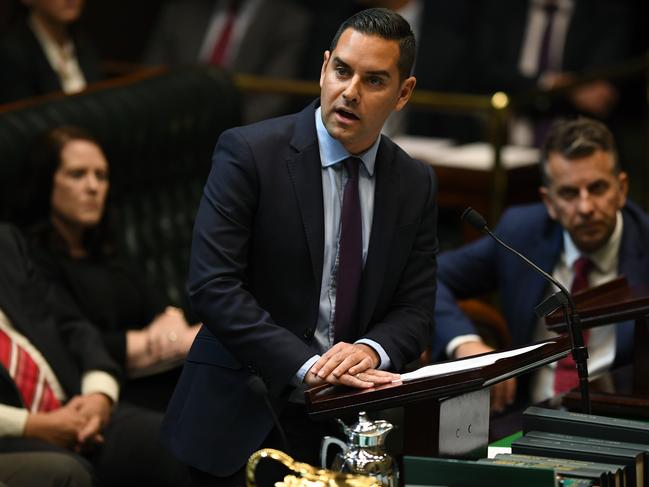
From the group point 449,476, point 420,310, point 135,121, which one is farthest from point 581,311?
point 135,121

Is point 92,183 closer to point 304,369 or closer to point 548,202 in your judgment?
point 548,202

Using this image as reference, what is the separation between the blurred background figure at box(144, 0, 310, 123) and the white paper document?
3.85 m

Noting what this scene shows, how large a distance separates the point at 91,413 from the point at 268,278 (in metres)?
1.24

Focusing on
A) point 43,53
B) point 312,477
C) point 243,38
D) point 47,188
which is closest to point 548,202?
point 47,188

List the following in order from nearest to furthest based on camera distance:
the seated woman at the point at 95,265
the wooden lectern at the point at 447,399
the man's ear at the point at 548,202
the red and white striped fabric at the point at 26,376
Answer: the wooden lectern at the point at 447,399
the red and white striped fabric at the point at 26,376
the man's ear at the point at 548,202
the seated woman at the point at 95,265

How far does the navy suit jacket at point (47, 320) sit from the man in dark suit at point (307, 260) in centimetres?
108

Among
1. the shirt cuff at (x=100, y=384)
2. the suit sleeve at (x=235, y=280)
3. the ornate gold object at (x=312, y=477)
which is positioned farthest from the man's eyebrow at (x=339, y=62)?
the shirt cuff at (x=100, y=384)

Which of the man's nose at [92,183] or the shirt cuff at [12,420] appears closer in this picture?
the shirt cuff at [12,420]

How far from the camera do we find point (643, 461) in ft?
8.68

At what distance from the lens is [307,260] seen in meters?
2.78

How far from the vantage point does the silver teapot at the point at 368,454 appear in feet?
7.98

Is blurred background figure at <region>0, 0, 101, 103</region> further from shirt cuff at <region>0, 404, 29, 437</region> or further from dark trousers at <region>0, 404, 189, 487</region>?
shirt cuff at <region>0, 404, 29, 437</region>

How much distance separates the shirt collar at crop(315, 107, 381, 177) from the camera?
2811 mm

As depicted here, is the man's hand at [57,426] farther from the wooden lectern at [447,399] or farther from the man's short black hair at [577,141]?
the man's short black hair at [577,141]
